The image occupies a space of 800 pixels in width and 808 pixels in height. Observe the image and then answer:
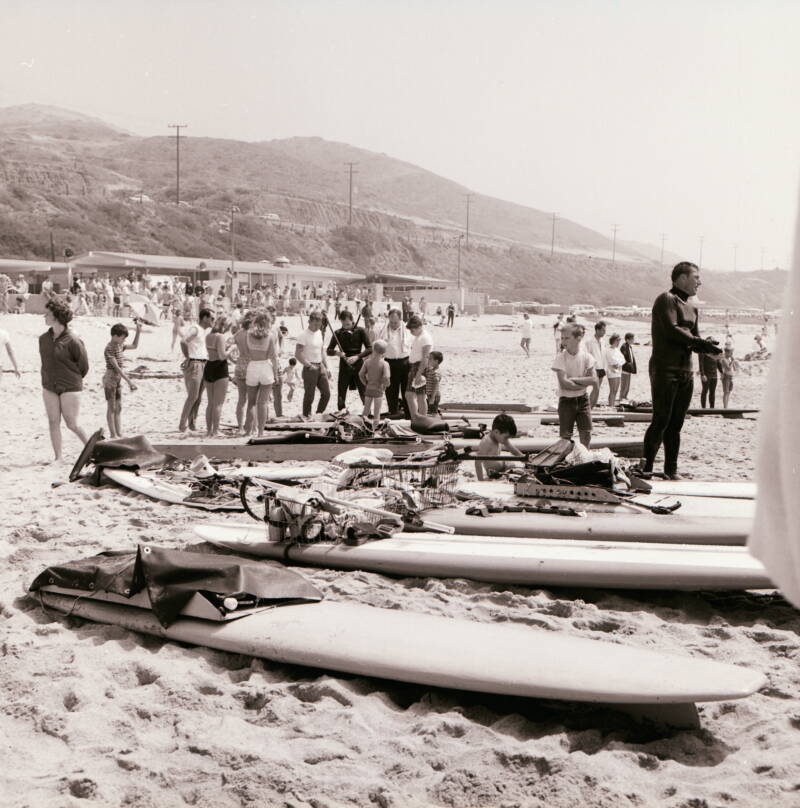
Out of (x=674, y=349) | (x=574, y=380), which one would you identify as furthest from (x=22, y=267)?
(x=674, y=349)

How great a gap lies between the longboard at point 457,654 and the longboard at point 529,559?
2.99ft

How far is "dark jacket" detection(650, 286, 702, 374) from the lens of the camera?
7.43m

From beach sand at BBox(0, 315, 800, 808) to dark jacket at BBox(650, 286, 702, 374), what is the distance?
8.50 feet

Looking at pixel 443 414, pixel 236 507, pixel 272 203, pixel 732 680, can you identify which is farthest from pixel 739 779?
pixel 272 203

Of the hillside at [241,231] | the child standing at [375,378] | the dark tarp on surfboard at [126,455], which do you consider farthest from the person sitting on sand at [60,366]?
the hillside at [241,231]

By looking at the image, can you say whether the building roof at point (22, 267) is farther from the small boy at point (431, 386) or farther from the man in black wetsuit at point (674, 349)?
the man in black wetsuit at point (674, 349)

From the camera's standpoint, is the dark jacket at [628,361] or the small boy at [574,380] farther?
the dark jacket at [628,361]

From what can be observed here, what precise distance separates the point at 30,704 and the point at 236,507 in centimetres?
341

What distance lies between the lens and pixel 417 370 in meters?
11.7

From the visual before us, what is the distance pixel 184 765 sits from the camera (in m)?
3.37

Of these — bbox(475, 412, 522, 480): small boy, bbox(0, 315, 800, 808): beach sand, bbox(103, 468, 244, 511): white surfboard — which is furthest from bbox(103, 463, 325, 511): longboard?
bbox(0, 315, 800, 808): beach sand

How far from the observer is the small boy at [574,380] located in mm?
8789

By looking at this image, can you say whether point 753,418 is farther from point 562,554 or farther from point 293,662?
point 293,662

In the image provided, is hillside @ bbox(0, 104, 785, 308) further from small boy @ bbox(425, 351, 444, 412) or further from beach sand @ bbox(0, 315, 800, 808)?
beach sand @ bbox(0, 315, 800, 808)
